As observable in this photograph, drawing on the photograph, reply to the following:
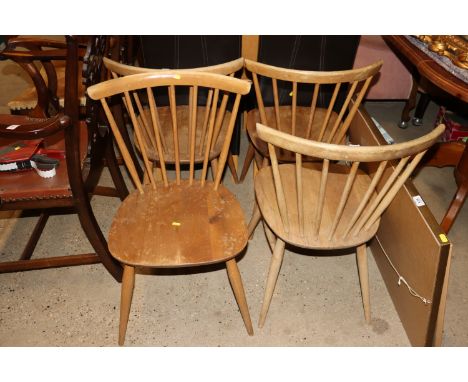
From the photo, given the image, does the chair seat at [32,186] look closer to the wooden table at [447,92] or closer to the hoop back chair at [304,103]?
the hoop back chair at [304,103]

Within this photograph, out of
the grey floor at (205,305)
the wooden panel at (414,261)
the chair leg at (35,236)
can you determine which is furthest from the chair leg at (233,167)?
the chair leg at (35,236)

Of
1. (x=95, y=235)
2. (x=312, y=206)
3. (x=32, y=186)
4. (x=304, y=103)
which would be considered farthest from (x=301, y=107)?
(x=32, y=186)

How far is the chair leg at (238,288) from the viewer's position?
1.30 metres

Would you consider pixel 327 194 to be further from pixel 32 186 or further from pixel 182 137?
pixel 32 186

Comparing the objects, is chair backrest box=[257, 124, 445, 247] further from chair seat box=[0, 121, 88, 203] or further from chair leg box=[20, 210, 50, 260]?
chair leg box=[20, 210, 50, 260]

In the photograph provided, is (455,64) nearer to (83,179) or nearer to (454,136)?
(454,136)

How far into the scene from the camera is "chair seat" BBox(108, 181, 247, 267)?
1.19m

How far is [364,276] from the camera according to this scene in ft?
4.67

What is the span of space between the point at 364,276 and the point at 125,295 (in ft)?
2.80

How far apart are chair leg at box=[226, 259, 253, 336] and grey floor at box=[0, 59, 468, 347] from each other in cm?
7

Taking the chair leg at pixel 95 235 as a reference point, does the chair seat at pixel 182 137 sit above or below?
above

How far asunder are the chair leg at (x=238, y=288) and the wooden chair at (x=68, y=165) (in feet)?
1.69

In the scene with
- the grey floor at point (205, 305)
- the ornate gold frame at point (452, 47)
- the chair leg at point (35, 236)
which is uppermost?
the ornate gold frame at point (452, 47)

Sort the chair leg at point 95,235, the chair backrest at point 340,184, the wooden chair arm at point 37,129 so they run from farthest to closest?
the chair leg at point 95,235 < the wooden chair arm at point 37,129 < the chair backrest at point 340,184
